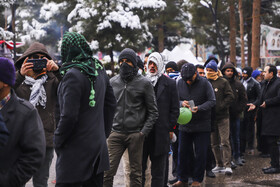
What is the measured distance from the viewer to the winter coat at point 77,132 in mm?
3762

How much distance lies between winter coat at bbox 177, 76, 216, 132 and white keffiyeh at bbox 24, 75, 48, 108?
2.76 metres

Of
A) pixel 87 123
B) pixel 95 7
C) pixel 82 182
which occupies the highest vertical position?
pixel 95 7

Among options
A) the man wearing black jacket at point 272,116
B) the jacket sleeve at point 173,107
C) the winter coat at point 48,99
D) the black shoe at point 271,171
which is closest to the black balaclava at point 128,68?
the jacket sleeve at point 173,107

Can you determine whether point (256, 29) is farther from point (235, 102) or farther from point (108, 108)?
point (108, 108)

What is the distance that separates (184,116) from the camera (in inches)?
266

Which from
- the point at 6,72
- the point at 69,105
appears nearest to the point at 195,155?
the point at 69,105

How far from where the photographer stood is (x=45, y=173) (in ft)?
15.8

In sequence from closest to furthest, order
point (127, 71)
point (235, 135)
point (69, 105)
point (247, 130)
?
1. point (69, 105)
2. point (127, 71)
3. point (235, 135)
4. point (247, 130)

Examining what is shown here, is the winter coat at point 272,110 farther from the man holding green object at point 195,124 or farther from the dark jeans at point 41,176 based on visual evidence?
the dark jeans at point 41,176

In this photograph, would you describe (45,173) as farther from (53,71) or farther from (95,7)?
(95,7)

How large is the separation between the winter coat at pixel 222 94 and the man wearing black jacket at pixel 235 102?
2.11 feet

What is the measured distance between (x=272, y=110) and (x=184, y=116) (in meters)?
2.54

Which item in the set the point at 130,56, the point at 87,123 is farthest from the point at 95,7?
the point at 87,123

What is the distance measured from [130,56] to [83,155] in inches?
73.6
